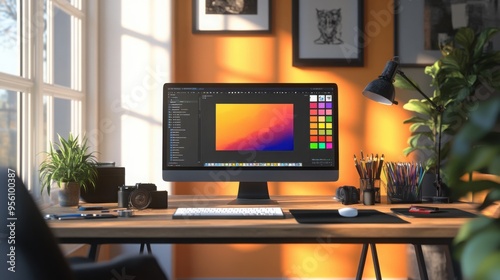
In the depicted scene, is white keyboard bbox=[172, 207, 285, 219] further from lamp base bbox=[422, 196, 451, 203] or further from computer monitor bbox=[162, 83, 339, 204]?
lamp base bbox=[422, 196, 451, 203]

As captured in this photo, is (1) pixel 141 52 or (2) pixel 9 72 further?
(1) pixel 141 52

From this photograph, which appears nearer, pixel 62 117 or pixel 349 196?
pixel 349 196

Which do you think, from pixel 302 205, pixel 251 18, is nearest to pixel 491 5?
pixel 251 18

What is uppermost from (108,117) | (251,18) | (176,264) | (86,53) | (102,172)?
(251,18)

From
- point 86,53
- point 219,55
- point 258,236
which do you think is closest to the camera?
point 258,236

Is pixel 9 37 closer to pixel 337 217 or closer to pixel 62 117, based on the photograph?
pixel 62 117

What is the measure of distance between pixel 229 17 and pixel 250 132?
1414 mm

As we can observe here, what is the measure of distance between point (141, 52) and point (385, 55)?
56.6 inches

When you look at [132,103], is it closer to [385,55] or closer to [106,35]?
[106,35]

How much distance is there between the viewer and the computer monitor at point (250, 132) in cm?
246

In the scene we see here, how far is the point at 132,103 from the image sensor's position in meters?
3.56

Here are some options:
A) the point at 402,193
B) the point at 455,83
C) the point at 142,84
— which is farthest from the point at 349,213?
the point at 142,84

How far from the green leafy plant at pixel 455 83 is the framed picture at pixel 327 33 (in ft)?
1.36

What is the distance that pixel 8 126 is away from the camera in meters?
2.50
